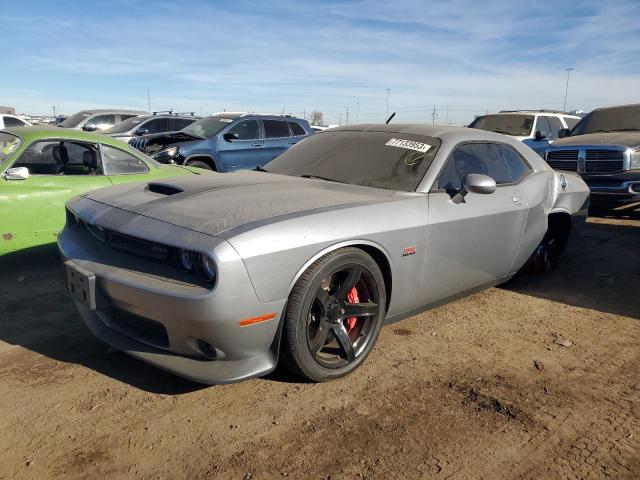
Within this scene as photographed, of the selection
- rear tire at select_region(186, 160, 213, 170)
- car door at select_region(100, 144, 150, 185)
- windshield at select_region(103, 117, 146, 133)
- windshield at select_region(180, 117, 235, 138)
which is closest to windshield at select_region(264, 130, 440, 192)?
car door at select_region(100, 144, 150, 185)

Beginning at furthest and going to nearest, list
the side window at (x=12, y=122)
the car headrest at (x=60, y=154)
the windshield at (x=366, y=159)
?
the side window at (x=12, y=122) → the car headrest at (x=60, y=154) → the windshield at (x=366, y=159)

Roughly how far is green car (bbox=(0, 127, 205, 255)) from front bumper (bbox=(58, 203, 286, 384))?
2155 mm

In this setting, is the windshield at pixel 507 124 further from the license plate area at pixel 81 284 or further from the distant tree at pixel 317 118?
the distant tree at pixel 317 118

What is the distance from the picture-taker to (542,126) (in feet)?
38.9

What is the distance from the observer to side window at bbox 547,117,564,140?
479 inches

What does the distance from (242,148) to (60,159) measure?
225 inches

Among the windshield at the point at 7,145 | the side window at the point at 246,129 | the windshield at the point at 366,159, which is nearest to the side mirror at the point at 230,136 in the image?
the side window at the point at 246,129

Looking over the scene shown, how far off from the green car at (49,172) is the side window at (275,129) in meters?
5.69

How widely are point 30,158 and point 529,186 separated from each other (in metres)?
4.49

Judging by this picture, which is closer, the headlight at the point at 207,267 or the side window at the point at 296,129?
the headlight at the point at 207,267

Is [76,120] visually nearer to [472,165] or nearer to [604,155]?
[604,155]

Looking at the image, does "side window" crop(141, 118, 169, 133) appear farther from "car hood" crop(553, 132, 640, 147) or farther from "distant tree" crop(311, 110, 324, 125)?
"distant tree" crop(311, 110, 324, 125)

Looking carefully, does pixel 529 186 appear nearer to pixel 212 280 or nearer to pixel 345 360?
pixel 345 360

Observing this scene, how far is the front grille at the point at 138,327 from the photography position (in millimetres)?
2732
